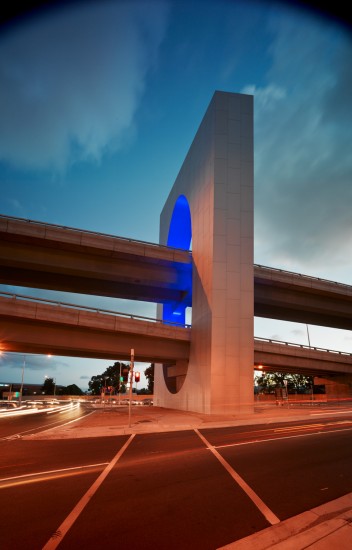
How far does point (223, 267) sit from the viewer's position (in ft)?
101

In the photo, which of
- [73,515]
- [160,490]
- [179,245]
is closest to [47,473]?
[160,490]

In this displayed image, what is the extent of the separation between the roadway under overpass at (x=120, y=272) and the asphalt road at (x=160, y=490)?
2103 cm

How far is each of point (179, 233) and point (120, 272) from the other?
17358 millimetres

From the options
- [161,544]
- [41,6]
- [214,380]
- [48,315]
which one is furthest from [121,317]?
[161,544]

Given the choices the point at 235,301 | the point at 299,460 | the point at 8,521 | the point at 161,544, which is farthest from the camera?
the point at 235,301

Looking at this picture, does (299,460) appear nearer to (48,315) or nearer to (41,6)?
(41,6)

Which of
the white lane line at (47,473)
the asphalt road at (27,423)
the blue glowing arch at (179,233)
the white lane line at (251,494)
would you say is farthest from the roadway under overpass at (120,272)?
the white lane line at (251,494)

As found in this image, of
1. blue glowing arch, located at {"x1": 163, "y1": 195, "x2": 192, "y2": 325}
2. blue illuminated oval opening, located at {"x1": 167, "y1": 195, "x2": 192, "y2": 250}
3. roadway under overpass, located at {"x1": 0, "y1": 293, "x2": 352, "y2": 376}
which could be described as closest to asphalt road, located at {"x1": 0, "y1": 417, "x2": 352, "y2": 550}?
roadway under overpass, located at {"x1": 0, "y1": 293, "x2": 352, "y2": 376}

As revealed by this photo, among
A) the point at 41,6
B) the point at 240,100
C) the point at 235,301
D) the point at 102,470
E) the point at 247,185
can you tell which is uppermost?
the point at 240,100

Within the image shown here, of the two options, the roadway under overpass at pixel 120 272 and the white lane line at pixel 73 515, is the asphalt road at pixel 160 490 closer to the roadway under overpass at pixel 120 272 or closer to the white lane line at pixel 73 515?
the white lane line at pixel 73 515

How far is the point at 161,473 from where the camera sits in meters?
8.34

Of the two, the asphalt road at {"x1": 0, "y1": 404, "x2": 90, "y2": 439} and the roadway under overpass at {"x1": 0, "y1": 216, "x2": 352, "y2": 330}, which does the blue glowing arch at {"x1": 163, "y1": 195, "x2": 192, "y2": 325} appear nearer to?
the roadway under overpass at {"x1": 0, "y1": 216, "x2": 352, "y2": 330}

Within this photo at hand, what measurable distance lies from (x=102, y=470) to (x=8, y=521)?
360cm

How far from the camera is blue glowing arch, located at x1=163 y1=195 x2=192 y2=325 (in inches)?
1846
